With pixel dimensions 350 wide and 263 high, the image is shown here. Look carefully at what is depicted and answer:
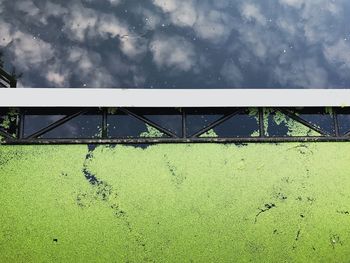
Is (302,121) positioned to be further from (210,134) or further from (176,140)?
(176,140)

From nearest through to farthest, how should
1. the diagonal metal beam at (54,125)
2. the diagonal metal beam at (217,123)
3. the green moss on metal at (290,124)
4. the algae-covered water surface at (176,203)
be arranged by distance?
the algae-covered water surface at (176,203) → the diagonal metal beam at (54,125) → the diagonal metal beam at (217,123) → the green moss on metal at (290,124)

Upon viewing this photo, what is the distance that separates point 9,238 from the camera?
350 centimetres

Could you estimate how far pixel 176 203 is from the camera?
3699 mm

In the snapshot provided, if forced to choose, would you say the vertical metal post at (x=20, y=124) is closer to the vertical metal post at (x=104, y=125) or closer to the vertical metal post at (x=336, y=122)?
the vertical metal post at (x=104, y=125)

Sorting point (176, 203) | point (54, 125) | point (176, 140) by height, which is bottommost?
point (176, 203)

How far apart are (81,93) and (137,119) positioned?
2.05ft

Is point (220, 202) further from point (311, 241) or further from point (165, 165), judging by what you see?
point (311, 241)

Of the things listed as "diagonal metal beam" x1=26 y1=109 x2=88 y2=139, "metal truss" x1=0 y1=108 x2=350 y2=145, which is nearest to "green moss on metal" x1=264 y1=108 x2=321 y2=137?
"metal truss" x1=0 y1=108 x2=350 y2=145

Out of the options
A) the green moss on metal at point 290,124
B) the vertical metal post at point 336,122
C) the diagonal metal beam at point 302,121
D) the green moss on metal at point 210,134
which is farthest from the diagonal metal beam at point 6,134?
the vertical metal post at point 336,122

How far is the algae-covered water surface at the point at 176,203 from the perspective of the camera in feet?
11.7

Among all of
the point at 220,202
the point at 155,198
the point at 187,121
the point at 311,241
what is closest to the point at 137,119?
the point at 187,121

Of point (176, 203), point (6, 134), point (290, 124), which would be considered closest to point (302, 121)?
point (290, 124)

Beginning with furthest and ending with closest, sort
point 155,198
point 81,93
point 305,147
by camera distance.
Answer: point 305,147, point 155,198, point 81,93

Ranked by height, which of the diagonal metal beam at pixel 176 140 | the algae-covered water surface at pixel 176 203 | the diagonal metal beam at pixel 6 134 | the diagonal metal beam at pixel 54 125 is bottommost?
the algae-covered water surface at pixel 176 203
